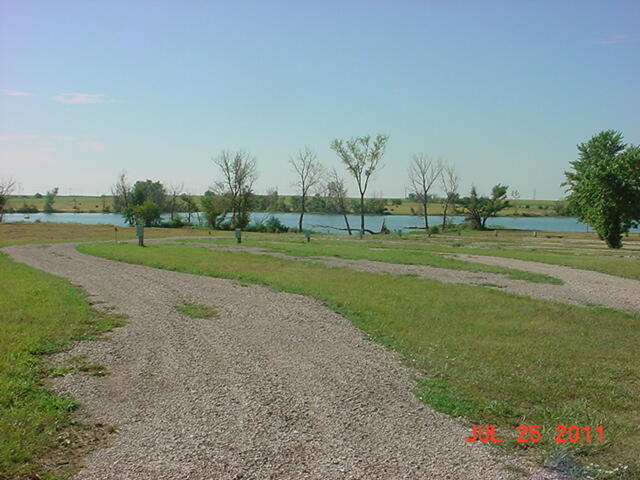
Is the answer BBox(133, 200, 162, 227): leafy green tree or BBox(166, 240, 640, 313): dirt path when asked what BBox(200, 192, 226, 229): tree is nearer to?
BBox(133, 200, 162, 227): leafy green tree

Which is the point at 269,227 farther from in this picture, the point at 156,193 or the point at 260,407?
the point at 260,407

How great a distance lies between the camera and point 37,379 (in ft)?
19.1

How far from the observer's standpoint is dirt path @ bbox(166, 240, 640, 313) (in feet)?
40.6

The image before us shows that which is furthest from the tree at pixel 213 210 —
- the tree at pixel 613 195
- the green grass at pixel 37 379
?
the green grass at pixel 37 379

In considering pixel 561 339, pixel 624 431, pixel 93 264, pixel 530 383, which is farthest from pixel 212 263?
pixel 624 431

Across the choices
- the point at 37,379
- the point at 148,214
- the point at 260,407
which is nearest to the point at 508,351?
the point at 260,407

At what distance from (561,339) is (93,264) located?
15.4 m

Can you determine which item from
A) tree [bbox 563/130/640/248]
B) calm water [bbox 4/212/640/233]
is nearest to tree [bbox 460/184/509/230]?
calm water [bbox 4/212/640/233]

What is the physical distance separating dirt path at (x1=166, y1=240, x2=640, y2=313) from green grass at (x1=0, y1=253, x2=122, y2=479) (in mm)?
9743

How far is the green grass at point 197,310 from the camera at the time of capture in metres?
9.69

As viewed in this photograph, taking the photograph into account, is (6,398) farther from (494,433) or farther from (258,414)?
(494,433)

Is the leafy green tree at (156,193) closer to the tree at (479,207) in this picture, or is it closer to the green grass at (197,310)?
the tree at (479,207)

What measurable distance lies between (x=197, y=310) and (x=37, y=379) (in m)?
4.37

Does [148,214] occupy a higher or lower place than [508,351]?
higher
